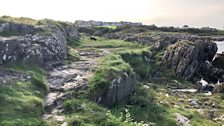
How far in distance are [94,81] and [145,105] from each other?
4.92 metres

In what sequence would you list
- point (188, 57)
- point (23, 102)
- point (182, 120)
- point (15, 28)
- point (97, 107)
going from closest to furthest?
point (23, 102)
point (97, 107)
point (182, 120)
point (15, 28)
point (188, 57)

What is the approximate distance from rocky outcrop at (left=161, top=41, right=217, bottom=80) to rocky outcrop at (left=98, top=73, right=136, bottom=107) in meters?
27.8

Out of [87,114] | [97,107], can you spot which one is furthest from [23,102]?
[97,107]

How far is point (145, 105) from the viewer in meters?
31.6

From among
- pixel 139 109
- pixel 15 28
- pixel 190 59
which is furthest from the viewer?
pixel 190 59

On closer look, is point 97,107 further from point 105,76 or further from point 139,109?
point 139,109

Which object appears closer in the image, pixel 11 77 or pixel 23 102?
pixel 23 102

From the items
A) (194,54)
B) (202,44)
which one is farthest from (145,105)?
(202,44)

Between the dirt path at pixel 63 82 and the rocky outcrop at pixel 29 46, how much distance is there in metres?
1.85

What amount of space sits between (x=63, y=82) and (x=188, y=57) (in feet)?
115

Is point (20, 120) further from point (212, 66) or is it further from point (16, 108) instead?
point (212, 66)

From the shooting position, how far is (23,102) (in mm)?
24250

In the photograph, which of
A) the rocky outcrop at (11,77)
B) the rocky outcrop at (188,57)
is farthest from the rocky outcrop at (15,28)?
the rocky outcrop at (188,57)

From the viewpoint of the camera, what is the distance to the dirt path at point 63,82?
25.4 m
